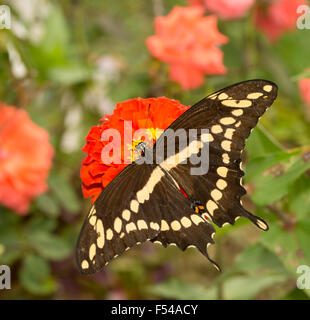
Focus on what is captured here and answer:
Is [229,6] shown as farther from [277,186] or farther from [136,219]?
[136,219]

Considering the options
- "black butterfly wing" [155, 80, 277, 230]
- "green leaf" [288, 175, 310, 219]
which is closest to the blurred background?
"green leaf" [288, 175, 310, 219]

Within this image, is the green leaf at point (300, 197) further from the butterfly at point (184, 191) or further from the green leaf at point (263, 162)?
the butterfly at point (184, 191)

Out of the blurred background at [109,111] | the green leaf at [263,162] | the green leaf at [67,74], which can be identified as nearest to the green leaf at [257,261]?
the blurred background at [109,111]

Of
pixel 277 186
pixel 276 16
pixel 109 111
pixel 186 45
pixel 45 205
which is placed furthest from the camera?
pixel 276 16

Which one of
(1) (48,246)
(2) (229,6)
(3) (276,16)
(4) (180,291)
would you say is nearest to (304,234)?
(4) (180,291)

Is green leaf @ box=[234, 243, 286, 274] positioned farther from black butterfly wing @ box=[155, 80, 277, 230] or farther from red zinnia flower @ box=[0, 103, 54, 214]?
red zinnia flower @ box=[0, 103, 54, 214]

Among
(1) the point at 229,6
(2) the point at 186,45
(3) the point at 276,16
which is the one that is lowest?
(2) the point at 186,45

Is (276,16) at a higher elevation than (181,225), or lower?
higher

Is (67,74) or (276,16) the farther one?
(276,16)
